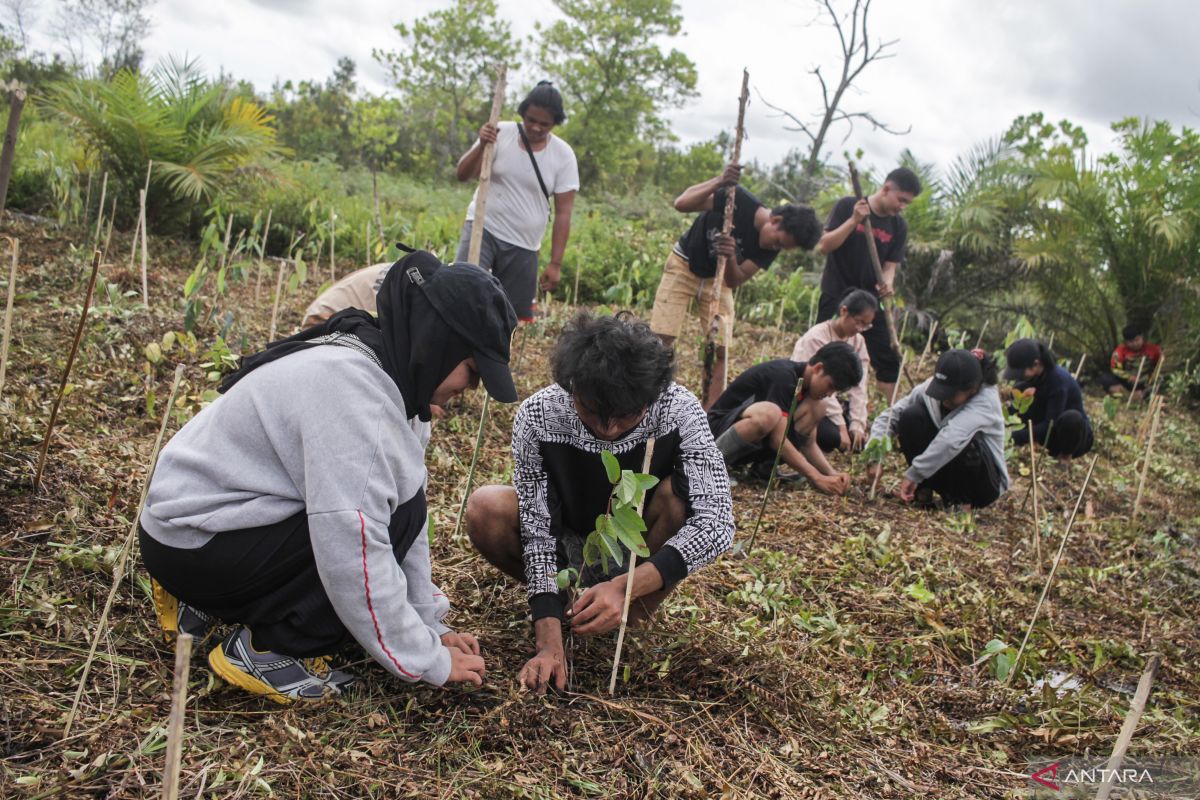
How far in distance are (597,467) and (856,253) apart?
3.38 meters

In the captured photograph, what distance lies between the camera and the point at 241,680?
1.64 metres

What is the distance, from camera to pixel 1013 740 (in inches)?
80.8

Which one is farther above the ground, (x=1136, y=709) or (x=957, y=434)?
(x=957, y=434)

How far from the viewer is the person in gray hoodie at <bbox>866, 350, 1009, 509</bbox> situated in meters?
3.84

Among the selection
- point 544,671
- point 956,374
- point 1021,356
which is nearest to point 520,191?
point 956,374

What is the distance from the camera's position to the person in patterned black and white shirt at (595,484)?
5.94ft

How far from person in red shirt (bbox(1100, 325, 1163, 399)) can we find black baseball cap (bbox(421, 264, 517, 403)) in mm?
8416

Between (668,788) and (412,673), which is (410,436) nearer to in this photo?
(412,673)

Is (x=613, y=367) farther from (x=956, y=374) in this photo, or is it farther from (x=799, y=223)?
(x=956, y=374)

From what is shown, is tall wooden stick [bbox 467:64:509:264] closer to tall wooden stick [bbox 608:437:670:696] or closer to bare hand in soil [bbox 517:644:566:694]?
tall wooden stick [bbox 608:437:670:696]

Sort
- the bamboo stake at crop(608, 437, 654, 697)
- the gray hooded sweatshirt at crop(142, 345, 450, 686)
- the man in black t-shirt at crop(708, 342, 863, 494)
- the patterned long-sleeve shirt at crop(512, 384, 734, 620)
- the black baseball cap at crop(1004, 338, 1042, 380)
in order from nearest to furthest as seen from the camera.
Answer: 1. the gray hooded sweatshirt at crop(142, 345, 450, 686)
2. the bamboo stake at crop(608, 437, 654, 697)
3. the patterned long-sleeve shirt at crop(512, 384, 734, 620)
4. the man in black t-shirt at crop(708, 342, 863, 494)
5. the black baseball cap at crop(1004, 338, 1042, 380)

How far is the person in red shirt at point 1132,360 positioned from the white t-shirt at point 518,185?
676 cm

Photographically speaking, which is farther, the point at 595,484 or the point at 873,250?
the point at 873,250

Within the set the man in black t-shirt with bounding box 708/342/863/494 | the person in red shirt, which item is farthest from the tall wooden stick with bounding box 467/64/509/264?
the person in red shirt
